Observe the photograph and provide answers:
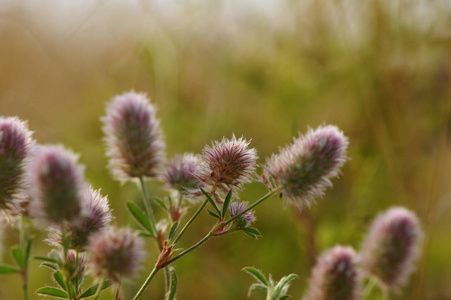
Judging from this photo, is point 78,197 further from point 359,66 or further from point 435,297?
point 435,297

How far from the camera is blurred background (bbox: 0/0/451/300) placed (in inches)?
83.7

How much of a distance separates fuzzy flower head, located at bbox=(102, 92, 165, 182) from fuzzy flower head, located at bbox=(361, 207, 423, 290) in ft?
2.56

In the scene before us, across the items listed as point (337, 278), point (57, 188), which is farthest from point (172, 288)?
point (337, 278)

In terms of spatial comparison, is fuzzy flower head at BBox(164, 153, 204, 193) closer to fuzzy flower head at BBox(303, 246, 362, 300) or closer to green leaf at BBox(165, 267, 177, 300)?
green leaf at BBox(165, 267, 177, 300)

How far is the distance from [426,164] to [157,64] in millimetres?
1469

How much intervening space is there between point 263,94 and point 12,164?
206cm

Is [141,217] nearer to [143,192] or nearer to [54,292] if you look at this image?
[143,192]

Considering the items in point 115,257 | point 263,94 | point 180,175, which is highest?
point 263,94

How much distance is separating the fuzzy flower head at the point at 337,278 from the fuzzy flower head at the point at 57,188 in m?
0.71

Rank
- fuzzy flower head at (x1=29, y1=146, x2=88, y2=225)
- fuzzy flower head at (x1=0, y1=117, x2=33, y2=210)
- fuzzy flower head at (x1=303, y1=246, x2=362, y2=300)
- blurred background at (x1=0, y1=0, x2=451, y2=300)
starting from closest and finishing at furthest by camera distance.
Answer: fuzzy flower head at (x1=29, y1=146, x2=88, y2=225)
fuzzy flower head at (x1=0, y1=117, x2=33, y2=210)
fuzzy flower head at (x1=303, y1=246, x2=362, y2=300)
blurred background at (x1=0, y1=0, x2=451, y2=300)

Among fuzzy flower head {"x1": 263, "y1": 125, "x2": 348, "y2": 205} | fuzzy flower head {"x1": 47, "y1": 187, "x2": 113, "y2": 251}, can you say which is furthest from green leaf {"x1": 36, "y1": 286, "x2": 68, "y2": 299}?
fuzzy flower head {"x1": 263, "y1": 125, "x2": 348, "y2": 205}

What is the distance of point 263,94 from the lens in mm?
2701

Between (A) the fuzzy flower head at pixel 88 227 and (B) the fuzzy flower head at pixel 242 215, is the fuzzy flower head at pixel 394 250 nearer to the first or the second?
(B) the fuzzy flower head at pixel 242 215

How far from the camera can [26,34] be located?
2504 mm
